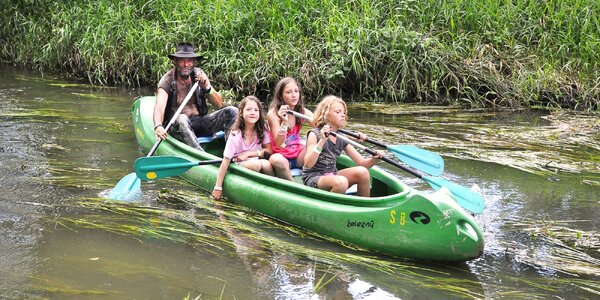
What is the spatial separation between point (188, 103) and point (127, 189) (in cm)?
148

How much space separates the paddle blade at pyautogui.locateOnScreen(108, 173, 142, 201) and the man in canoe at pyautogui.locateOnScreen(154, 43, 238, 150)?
2.84ft

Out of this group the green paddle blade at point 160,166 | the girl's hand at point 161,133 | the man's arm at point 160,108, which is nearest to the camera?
the green paddle blade at point 160,166

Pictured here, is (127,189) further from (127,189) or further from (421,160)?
(421,160)

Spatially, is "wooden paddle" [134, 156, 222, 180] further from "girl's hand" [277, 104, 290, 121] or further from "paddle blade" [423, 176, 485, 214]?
"paddle blade" [423, 176, 485, 214]

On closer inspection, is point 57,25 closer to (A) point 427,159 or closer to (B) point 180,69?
(B) point 180,69

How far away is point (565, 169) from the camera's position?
24.0 ft

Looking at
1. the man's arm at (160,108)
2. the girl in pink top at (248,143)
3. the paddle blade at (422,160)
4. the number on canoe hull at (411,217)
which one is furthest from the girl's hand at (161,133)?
the number on canoe hull at (411,217)

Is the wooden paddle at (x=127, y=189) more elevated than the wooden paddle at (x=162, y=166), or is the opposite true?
the wooden paddle at (x=162, y=166)

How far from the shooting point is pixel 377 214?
16.5ft

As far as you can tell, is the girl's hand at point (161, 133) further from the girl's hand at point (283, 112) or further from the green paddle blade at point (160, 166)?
the girl's hand at point (283, 112)

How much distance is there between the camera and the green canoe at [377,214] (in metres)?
4.76

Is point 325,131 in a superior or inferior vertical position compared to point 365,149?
superior

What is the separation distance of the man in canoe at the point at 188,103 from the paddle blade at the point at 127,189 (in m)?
0.87

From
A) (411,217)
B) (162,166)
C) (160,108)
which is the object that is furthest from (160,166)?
(411,217)
